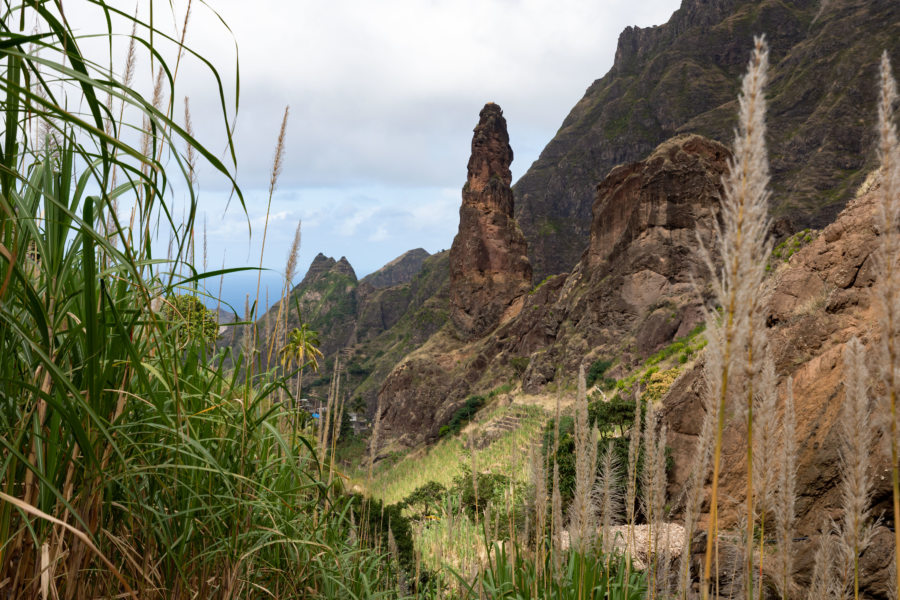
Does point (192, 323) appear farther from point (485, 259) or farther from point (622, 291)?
point (485, 259)

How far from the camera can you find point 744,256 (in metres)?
0.79

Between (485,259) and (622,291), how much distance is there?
20.7 m

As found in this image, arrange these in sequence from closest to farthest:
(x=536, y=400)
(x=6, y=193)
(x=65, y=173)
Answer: (x=6, y=193)
(x=65, y=173)
(x=536, y=400)

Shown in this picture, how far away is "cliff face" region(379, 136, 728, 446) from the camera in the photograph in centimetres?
3212

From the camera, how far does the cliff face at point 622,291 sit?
105 feet

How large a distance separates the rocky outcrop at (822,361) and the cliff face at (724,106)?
59.1m

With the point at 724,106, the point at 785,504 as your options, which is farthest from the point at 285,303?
the point at 724,106

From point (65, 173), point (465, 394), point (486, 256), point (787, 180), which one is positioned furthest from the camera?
point (787, 180)

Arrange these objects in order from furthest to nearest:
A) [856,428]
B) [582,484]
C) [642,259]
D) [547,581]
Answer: [642,259]
[547,581]
[582,484]
[856,428]

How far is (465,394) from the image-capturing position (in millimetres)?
45562

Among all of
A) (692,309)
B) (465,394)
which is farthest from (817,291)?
(465,394)

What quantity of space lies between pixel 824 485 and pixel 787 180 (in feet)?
261

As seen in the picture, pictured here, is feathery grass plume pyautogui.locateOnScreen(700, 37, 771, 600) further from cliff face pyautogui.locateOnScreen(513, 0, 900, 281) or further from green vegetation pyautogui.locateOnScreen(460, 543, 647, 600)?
cliff face pyautogui.locateOnScreen(513, 0, 900, 281)

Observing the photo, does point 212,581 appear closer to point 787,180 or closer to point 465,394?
point 465,394
